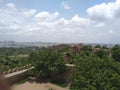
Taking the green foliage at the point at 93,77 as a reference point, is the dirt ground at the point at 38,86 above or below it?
below

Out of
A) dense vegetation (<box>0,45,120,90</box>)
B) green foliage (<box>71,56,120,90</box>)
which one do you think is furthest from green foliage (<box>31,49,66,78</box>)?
green foliage (<box>71,56,120,90</box>)

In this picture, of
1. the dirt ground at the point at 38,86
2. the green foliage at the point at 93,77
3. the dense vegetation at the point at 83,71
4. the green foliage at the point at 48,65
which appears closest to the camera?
the green foliage at the point at 93,77

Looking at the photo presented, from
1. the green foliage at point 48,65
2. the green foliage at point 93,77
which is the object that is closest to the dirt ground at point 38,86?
the green foliage at point 48,65

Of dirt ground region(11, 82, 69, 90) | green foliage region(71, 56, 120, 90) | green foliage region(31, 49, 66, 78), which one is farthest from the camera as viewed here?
green foliage region(31, 49, 66, 78)

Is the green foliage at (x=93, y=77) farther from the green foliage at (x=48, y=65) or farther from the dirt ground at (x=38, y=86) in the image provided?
the green foliage at (x=48, y=65)

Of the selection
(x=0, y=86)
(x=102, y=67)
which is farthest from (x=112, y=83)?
(x=0, y=86)

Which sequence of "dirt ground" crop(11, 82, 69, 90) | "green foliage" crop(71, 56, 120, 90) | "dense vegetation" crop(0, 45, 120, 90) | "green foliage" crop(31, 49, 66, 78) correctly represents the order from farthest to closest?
1. "green foliage" crop(31, 49, 66, 78)
2. "dirt ground" crop(11, 82, 69, 90)
3. "dense vegetation" crop(0, 45, 120, 90)
4. "green foliage" crop(71, 56, 120, 90)

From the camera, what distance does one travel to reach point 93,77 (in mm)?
14727

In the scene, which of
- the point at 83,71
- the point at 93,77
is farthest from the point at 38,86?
the point at 93,77

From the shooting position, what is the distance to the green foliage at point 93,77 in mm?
14352

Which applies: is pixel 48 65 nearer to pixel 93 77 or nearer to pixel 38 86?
pixel 38 86

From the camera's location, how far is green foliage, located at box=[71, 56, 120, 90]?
47.1 ft

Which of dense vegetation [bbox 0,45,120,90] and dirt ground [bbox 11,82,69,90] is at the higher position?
dense vegetation [bbox 0,45,120,90]

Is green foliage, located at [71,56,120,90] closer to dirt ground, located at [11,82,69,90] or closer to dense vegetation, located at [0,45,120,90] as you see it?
dense vegetation, located at [0,45,120,90]
